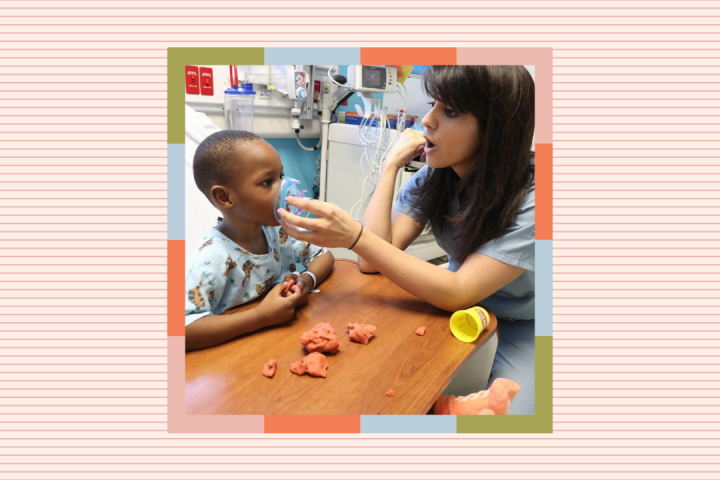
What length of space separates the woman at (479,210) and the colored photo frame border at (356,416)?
129mm

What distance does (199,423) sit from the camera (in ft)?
2.64

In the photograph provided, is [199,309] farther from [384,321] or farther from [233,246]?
[384,321]

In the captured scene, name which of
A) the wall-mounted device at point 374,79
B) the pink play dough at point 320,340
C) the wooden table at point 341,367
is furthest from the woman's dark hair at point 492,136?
the wall-mounted device at point 374,79

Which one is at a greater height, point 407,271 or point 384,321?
point 407,271

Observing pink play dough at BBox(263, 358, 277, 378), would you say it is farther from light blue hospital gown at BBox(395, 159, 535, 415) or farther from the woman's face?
the woman's face

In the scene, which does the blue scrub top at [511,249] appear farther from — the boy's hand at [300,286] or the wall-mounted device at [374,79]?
the wall-mounted device at [374,79]

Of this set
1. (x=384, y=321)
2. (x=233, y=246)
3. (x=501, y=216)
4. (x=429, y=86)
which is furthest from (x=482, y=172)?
(x=233, y=246)

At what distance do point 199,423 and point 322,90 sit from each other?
8.26 ft

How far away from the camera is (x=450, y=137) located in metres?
1.24

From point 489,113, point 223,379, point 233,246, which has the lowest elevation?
point 223,379

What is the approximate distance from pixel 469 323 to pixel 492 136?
50cm

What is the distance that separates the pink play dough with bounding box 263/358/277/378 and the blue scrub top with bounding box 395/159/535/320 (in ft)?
2.04

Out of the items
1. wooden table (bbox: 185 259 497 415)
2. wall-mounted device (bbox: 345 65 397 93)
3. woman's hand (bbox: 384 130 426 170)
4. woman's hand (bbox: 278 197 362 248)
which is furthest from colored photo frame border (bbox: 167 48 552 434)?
wall-mounted device (bbox: 345 65 397 93)

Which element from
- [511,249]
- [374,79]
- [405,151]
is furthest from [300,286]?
[374,79]
